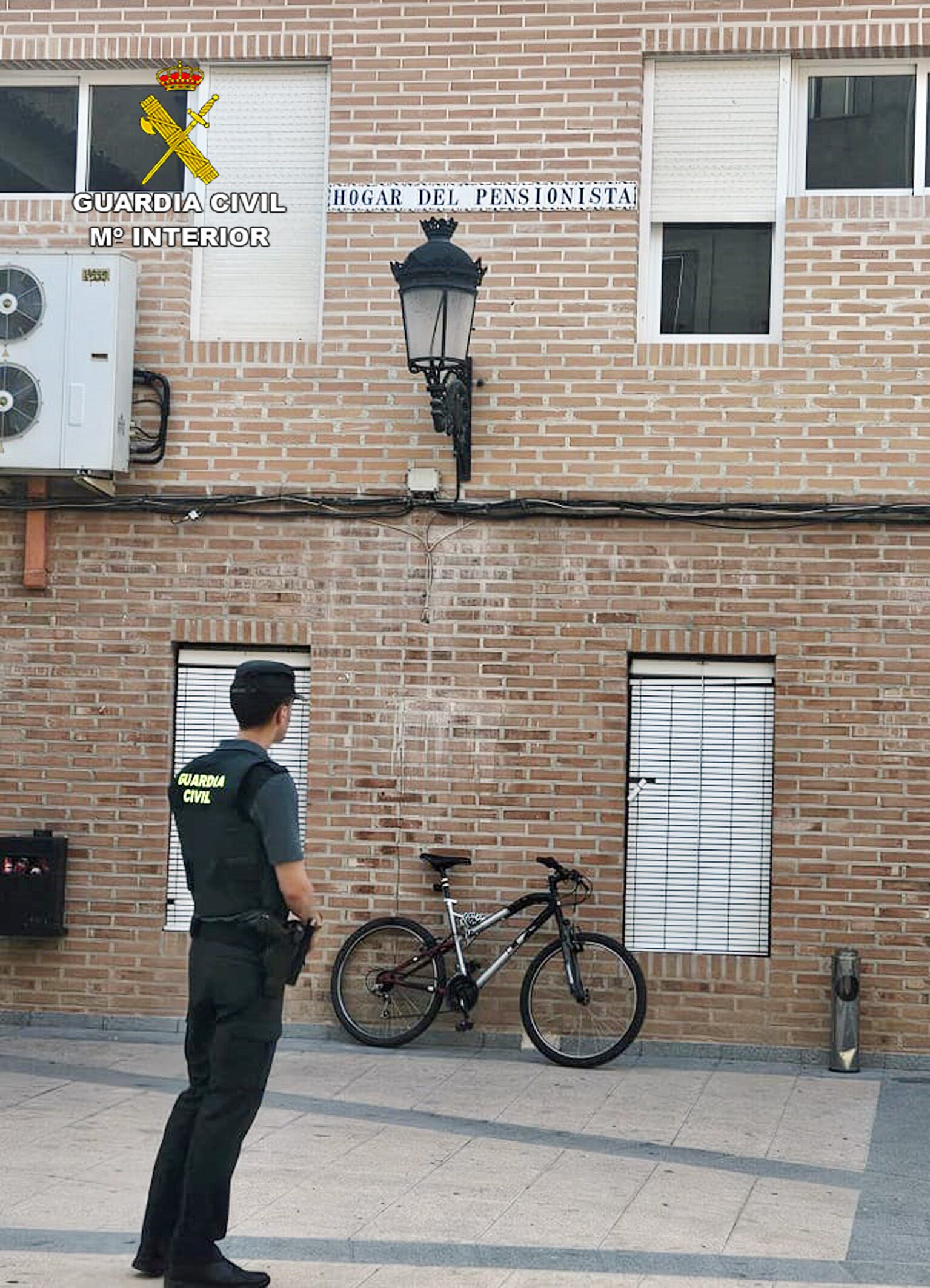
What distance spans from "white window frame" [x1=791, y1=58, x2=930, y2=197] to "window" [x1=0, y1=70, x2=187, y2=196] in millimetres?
3683

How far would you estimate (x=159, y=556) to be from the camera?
11.0 m

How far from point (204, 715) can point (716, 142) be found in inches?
178

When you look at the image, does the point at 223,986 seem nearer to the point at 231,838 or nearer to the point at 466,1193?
the point at 231,838

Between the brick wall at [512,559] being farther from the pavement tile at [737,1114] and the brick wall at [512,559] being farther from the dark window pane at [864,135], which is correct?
the pavement tile at [737,1114]

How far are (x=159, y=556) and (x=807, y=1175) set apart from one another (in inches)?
210

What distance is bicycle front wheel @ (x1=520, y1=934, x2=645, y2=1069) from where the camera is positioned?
10.2 metres

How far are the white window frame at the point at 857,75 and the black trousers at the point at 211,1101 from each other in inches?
264

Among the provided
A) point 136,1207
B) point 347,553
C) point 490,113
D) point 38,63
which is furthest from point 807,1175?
point 38,63

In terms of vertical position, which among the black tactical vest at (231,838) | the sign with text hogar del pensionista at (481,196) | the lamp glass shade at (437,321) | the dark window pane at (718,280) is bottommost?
the black tactical vest at (231,838)

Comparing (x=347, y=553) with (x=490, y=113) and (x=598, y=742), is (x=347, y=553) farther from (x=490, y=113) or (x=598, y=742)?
(x=490, y=113)

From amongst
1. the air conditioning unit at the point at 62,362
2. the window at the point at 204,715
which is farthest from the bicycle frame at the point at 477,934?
the air conditioning unit at the point at 62,362

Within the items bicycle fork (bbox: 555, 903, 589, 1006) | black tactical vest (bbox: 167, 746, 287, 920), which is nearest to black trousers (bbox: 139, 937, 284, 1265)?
black tactical vest (bbox: 167, 746, 287, 920)

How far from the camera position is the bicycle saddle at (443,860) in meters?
10.5

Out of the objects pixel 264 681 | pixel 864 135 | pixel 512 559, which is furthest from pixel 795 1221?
pixel 864 135
